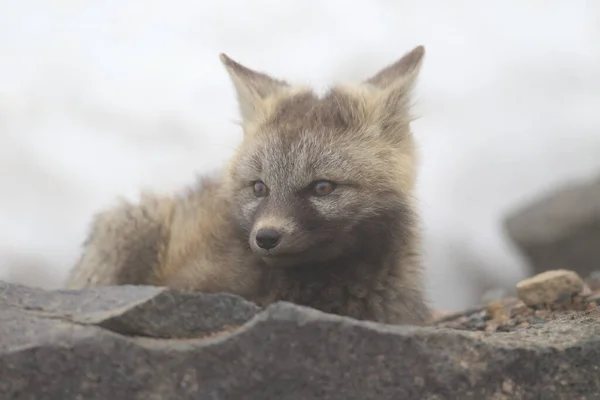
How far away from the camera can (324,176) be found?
13.1 ft

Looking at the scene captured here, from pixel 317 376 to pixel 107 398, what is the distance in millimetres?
669

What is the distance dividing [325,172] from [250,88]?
961 millimetres

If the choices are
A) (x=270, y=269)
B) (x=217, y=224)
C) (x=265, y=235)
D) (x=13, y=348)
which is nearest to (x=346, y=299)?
(x=270, y=269)

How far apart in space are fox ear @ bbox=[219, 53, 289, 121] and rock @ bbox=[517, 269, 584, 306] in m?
1.77

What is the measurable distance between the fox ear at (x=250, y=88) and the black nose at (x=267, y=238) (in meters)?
1.09

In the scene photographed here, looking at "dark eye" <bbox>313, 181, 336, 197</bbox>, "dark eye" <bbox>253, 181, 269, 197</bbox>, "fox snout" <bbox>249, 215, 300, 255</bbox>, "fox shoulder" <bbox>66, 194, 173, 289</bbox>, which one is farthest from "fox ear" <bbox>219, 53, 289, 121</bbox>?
"fox snout" <bbox>249, 215, 300, 255</bbox>

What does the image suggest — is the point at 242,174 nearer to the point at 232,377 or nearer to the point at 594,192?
the point at 232,377

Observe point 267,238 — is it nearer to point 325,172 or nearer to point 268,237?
point 268,237

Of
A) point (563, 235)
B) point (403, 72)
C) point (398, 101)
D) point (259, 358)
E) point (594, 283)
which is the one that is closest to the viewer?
point (259, 358)

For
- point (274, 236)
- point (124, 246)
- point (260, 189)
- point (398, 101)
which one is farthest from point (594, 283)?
point (124, 246)

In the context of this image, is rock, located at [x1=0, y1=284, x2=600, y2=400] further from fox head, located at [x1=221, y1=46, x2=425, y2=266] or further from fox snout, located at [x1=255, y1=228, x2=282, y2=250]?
fox head, located at [x1=221, y1=46, x2=425, y2=266]

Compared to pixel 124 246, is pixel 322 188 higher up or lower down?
lower down

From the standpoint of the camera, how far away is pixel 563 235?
8.87m

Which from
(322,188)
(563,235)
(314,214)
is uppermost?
(563,235)
